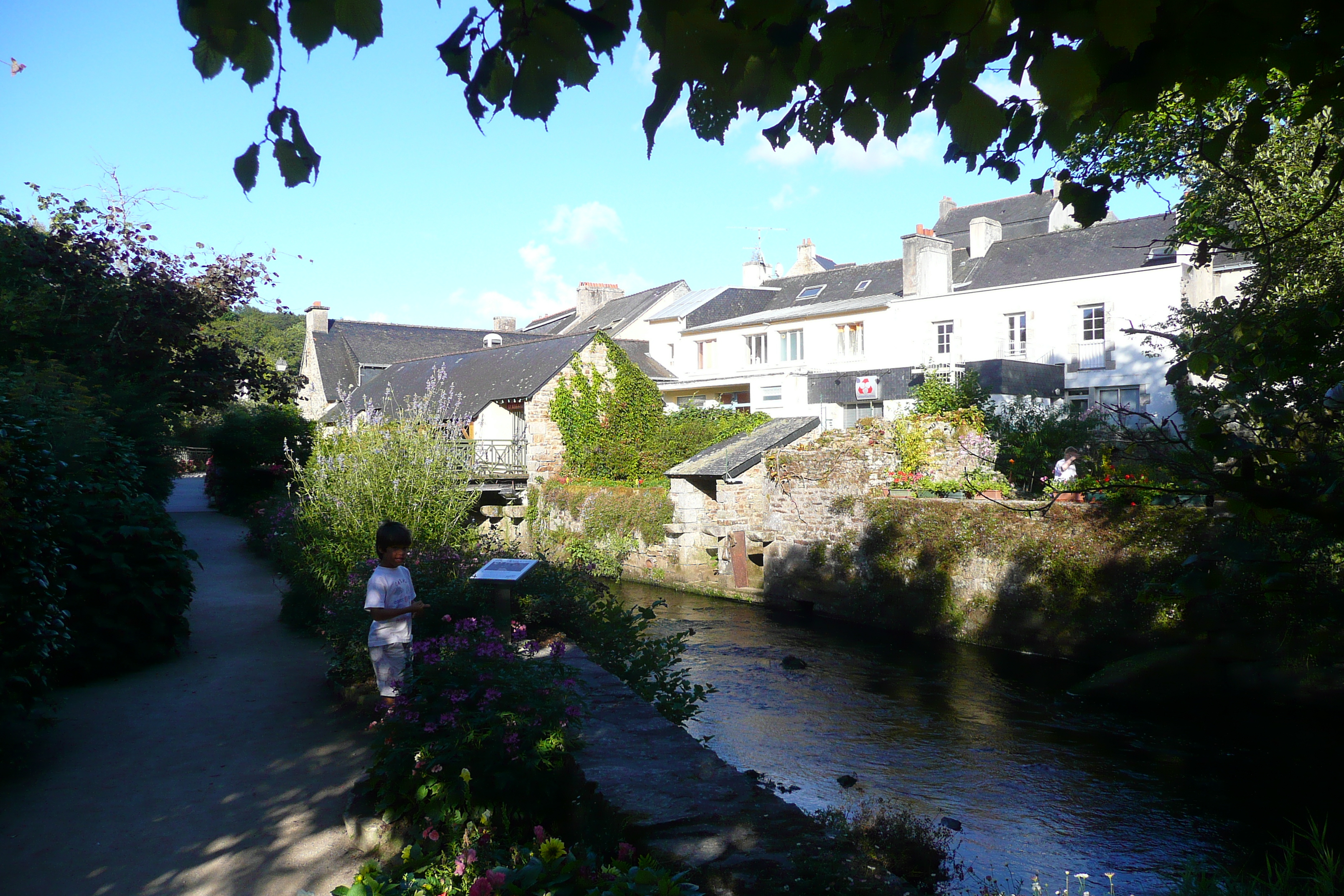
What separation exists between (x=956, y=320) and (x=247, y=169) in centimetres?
3106

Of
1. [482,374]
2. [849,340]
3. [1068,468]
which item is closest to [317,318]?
[482,374]

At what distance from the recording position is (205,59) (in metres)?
2.15

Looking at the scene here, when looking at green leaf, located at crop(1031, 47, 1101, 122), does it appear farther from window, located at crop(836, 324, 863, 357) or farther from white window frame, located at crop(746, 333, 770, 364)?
white window frame, located at crop(746, 333, 770, 364)

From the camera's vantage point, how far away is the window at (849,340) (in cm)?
3397

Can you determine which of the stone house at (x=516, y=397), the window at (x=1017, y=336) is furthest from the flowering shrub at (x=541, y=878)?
the window at (x=1017, y=336)

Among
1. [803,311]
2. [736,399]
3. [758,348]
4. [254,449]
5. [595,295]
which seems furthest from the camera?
[595,295]

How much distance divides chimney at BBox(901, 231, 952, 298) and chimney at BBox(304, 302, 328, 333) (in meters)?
27.1

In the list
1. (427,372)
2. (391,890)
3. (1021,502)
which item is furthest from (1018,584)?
(427,372)

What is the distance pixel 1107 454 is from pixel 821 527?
43.6 feet

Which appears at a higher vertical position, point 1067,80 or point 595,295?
point 595,295

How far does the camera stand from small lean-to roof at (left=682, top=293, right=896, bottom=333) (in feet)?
110

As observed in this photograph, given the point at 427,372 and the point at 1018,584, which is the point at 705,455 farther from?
the point at 427,372

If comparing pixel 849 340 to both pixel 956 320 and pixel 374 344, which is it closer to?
pixel 956 320

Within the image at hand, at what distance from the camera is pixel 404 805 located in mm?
4066
